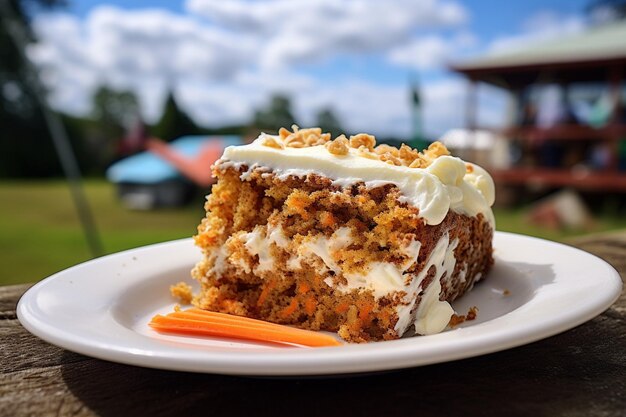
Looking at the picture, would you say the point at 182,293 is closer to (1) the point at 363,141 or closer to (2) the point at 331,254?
(2) the point at 331,254

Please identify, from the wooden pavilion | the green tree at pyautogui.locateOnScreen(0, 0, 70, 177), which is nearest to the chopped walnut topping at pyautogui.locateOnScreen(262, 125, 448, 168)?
the wooden pavilion

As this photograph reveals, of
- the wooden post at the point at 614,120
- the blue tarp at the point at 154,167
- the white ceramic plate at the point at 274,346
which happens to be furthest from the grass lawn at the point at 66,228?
the white ceramic plate at the point at 274,346

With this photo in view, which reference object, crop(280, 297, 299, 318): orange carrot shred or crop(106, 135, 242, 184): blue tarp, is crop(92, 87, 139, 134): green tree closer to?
crop(106, 135, 242, 184): blue tarp

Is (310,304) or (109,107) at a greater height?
(310,304)

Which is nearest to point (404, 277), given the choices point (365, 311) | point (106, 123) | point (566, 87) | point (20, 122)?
point (365, 311)

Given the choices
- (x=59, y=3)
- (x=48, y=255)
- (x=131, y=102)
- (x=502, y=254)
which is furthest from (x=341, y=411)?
(x=131, y=102)
